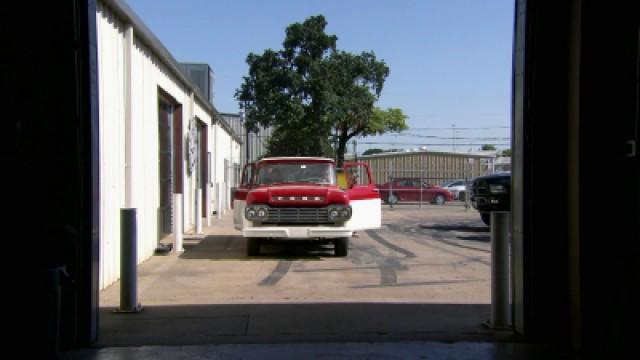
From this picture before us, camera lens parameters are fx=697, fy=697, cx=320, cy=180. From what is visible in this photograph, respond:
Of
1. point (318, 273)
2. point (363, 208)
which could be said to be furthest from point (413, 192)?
point (318, 273)

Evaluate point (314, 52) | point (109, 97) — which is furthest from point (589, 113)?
point (314, 52)

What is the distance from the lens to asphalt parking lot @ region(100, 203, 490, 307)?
835cm

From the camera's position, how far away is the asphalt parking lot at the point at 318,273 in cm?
835

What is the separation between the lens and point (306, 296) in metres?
8.35

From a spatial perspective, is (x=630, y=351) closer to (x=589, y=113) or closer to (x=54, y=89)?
(x=589, y=113)

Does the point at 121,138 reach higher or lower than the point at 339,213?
higher

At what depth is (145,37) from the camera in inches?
440

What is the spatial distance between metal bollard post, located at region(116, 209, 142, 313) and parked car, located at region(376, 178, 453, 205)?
1150 inches

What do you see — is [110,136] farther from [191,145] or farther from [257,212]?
[191,145]

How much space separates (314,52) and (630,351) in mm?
26894

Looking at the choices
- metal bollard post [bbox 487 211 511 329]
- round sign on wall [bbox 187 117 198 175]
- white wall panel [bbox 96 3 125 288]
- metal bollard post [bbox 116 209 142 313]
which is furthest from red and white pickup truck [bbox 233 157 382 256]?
metal bollard post [bbox 487 211 511 329]

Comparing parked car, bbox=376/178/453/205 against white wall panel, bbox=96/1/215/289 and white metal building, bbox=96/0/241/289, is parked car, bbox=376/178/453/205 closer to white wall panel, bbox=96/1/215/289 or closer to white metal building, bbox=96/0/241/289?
white metal building, bbox=96/0/241/289

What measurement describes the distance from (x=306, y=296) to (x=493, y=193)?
987 cm

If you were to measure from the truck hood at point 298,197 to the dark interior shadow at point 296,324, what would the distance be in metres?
4.20
